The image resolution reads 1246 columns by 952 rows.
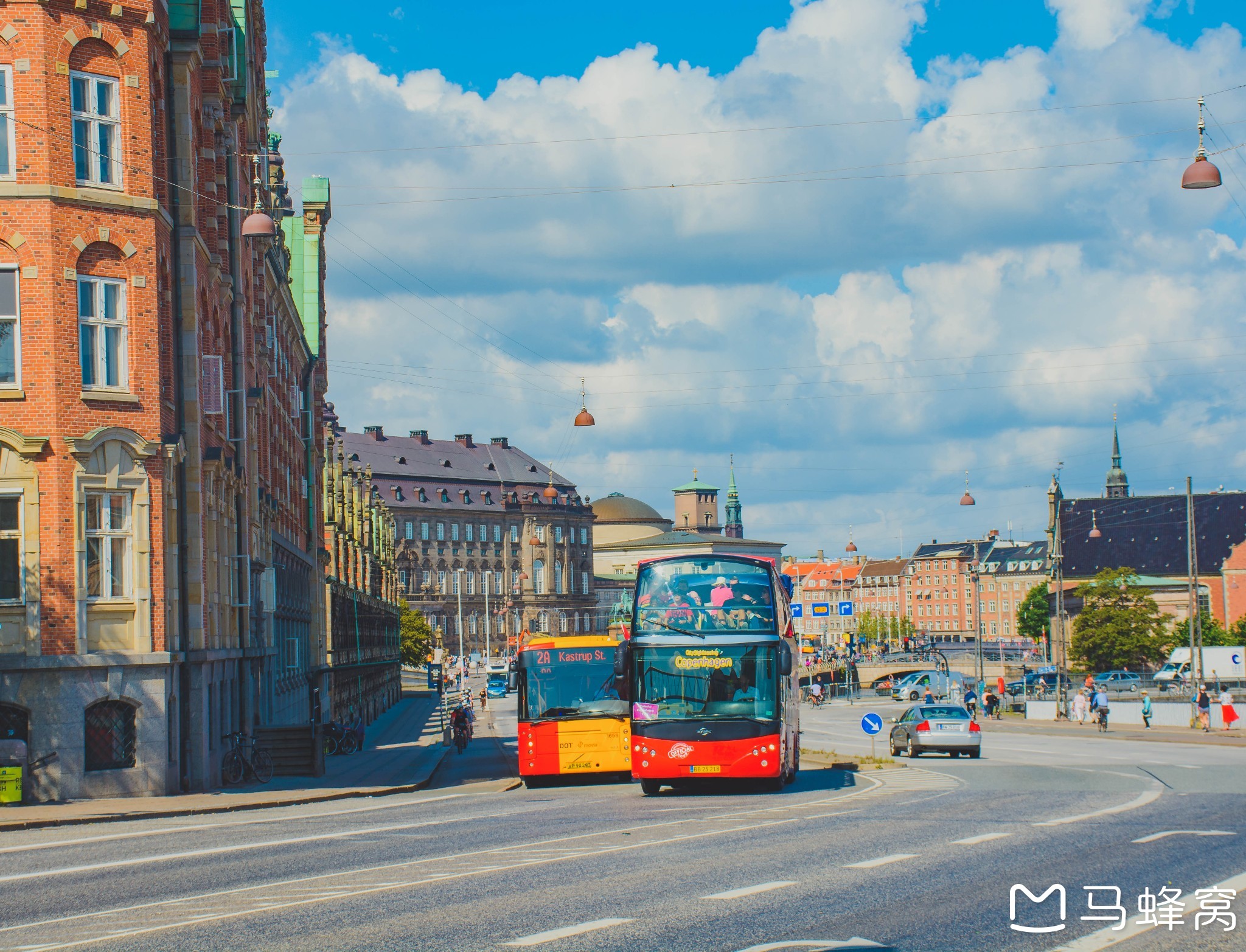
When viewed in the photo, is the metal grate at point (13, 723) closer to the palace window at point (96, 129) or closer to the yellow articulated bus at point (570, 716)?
the palace window at point (96, 129)

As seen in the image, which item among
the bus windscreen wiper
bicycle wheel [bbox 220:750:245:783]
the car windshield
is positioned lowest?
the car windshield

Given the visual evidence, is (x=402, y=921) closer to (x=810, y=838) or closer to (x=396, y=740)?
(x=810, y=838)

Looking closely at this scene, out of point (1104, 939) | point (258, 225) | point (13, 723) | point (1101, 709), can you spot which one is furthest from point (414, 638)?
point (1104, 939)

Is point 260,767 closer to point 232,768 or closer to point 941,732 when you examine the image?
point 232,768

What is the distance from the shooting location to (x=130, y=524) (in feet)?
93.0

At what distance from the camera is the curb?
77.0 ft

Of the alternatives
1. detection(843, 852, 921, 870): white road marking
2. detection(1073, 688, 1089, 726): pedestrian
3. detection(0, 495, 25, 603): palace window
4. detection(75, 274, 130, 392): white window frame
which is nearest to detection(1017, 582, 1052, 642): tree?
detection(1073, 688, 1089, 726): pedestrian

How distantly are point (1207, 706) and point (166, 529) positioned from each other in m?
39.6

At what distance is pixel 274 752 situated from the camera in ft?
114

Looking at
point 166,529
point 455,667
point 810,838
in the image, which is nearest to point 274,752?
point 166,529

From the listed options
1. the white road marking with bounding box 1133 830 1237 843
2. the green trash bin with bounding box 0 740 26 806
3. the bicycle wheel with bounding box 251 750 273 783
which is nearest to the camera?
the white road marking with bounding box 1133 830 1237 843

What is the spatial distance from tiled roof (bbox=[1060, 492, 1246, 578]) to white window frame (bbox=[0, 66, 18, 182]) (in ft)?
459

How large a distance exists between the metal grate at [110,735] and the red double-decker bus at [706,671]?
358 inches

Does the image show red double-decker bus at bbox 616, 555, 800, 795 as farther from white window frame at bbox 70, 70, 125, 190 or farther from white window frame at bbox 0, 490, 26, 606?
white window frame at bbox 70, 70, 125, 190
